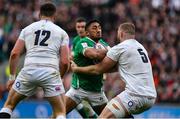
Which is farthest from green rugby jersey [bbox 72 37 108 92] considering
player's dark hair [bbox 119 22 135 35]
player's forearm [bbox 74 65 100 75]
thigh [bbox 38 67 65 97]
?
thigh [bbox 38 67 65 97]

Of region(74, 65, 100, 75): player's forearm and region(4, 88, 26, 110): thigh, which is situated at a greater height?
region(74, 65, 100, 75): player's forearm

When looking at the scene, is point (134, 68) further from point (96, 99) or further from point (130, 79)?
point (96, 99)

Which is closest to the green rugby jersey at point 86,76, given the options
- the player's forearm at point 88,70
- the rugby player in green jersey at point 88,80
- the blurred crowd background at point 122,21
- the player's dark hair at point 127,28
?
the rugby player in green jersey at point 88,80

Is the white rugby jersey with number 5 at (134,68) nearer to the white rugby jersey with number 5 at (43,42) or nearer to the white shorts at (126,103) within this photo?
the white shorts at (126,103)

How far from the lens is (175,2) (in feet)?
97.1

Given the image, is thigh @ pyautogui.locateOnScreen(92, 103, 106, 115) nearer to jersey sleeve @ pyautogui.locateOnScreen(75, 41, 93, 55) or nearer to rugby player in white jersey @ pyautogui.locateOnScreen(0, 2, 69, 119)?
jersey sleeve @ pyautogui.locateOnScreen(75, 41, 93, 55)

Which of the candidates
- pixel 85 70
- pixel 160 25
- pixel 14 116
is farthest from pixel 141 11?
pixel 85 70

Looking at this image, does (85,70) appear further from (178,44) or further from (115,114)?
(178,44)

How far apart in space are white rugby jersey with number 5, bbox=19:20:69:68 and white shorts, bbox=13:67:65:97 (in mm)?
131

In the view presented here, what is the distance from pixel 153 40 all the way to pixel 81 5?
3484 millimetres

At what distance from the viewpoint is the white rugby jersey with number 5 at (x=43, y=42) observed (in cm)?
1306

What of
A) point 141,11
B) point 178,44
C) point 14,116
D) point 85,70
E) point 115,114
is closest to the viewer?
point 115,114

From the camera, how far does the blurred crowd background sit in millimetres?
24359

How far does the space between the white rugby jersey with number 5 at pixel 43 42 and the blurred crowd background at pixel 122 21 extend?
32.9ft
